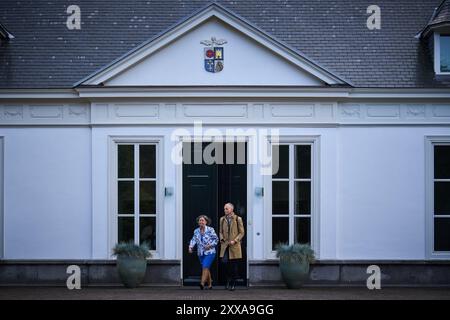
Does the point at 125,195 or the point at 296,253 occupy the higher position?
the point at 125,195

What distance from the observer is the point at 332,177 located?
679 inches

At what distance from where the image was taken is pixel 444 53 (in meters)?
18.1

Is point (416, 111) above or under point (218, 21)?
under

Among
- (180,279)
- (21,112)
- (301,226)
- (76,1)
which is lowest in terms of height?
(180,279)

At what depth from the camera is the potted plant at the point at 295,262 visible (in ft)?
53.5

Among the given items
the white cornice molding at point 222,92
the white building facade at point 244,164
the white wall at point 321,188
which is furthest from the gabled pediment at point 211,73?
the white wall at point 321,188

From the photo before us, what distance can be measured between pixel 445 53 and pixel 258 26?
14.1 ft

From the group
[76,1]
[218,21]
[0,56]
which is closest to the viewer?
[218,21]

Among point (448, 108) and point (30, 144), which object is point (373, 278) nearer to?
point (448, 108)

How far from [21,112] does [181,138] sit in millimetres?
3550

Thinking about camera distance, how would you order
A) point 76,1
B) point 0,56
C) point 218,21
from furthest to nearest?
point 76,1 → point 0,56 → point 218,21

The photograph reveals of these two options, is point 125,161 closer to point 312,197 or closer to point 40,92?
point 40,92

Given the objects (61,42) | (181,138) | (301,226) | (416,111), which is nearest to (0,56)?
(61,42)

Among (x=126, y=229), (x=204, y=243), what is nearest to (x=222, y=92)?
(x=204, y=243)
